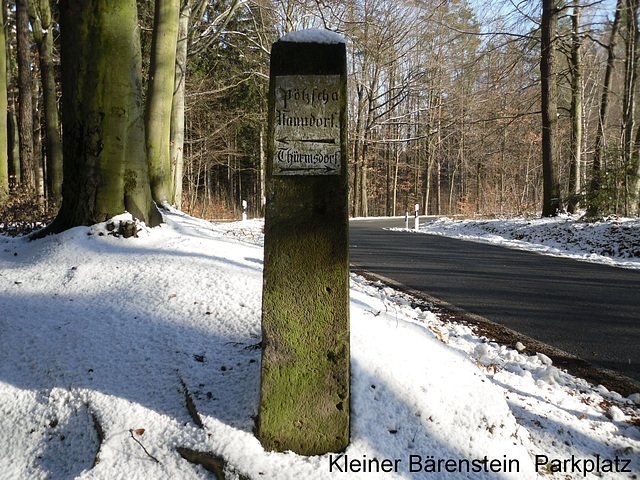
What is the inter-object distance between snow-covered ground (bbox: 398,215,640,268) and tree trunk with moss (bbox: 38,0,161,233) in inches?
344

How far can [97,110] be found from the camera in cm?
443

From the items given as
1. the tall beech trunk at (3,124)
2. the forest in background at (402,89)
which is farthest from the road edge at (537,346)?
the tall beech trunk at (3,124)

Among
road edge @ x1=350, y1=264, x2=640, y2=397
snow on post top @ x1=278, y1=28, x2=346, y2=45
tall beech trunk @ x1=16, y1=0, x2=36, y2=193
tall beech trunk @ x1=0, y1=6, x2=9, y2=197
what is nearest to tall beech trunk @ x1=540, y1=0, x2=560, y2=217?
road edge @ x1=350, y1=264, x2=640, y2=397

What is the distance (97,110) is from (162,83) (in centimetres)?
442

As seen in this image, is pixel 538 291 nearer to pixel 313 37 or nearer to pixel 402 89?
pixel 313 37

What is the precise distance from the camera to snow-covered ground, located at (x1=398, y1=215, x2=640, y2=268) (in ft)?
31.2

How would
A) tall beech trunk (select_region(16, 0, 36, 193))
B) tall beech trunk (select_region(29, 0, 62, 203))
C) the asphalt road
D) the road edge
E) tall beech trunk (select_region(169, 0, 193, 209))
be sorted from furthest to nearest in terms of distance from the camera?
1. tall beech trunk (select_region(16, 0, 36, 193))
2. tall beech trunk (select_region(29, 0, 62, 203))
3. tall beech trunk (select_region(169, 0, 193, 209))
4. the asphalt road
5. the road edge

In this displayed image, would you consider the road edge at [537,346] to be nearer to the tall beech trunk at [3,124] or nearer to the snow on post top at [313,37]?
the snow on post top at [313,37]

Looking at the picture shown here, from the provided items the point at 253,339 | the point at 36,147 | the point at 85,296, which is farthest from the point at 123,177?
the point at 36,147

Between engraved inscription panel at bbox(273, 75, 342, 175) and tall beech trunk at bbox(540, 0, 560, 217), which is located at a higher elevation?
tall beech trunk at bbox(540, 0, 560, 217)

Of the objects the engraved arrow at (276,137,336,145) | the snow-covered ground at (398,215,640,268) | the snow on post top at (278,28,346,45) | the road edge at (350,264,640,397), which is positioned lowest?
the road edge at (350,264,640,397)

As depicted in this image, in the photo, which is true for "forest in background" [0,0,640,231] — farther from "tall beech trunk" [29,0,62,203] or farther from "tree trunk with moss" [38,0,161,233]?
"tree trunk with moss" [38,0,161,233]

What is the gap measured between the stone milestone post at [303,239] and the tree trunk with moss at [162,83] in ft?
21.3

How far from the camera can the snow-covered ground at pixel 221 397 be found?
215 cm
